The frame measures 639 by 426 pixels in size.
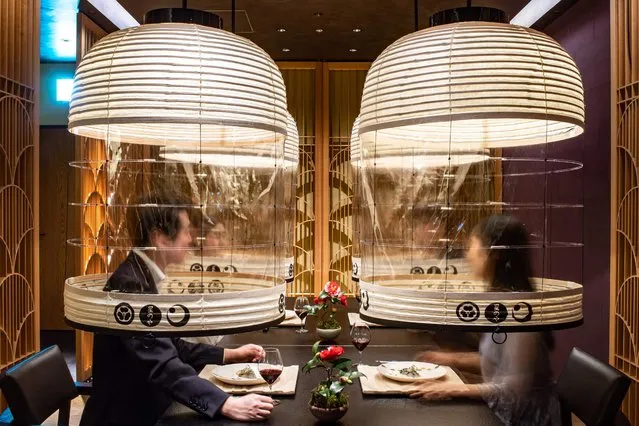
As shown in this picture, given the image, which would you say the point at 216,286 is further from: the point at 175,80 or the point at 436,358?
the point at 436,358

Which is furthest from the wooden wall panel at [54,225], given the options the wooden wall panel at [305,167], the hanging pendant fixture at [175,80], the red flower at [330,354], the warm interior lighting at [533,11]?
the hanging pendant fixture at [175,80]

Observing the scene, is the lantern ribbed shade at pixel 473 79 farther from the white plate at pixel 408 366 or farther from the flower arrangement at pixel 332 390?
the white plate at pixel 408 366

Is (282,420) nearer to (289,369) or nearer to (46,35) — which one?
(289,369)

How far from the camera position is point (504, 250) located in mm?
1869

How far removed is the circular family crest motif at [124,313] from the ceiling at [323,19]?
349 centimetres

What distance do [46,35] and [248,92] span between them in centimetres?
465

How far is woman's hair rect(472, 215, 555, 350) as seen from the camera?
1806 millimetres

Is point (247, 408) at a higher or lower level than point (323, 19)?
lower

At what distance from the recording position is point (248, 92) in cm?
117

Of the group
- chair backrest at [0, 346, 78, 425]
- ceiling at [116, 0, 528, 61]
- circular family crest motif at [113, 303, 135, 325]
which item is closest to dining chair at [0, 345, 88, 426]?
chair backrest at [0, 346, 78, 425]

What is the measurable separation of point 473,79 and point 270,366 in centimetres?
118

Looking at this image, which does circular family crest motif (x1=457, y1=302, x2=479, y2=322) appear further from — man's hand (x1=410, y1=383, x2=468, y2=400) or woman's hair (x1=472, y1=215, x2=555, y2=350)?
man's hand (x1=410, y1=383, x2=468, y2=400)

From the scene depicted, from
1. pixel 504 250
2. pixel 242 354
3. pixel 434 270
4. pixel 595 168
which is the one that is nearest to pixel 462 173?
pixel 504 250

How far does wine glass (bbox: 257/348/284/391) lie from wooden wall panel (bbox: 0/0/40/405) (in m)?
1.84
